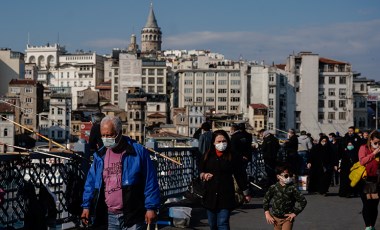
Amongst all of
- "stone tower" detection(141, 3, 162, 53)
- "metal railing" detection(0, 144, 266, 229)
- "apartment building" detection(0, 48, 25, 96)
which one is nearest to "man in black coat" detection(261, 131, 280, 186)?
"metal railing" detection(0, 144, 266, 229)

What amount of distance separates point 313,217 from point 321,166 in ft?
15.2

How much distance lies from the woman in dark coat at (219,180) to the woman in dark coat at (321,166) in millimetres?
8572

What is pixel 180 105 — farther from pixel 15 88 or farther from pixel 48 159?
pixel 48 159

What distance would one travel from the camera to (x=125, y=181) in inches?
234

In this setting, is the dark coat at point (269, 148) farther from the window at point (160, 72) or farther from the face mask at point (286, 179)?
the window at point (160, 72)

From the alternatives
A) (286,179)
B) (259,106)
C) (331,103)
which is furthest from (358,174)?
(331,103)

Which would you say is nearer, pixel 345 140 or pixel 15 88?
pixel 345 140

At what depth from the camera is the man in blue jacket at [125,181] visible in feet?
19.5

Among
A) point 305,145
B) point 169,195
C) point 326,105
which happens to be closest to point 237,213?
point 169,195

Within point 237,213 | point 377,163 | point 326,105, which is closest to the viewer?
point 377,163

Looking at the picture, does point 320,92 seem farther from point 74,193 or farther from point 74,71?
point 74,193

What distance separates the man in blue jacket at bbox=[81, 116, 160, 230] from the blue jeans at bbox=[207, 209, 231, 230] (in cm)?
163

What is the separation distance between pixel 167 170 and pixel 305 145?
26.2ft

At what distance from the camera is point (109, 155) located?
19.8ft
